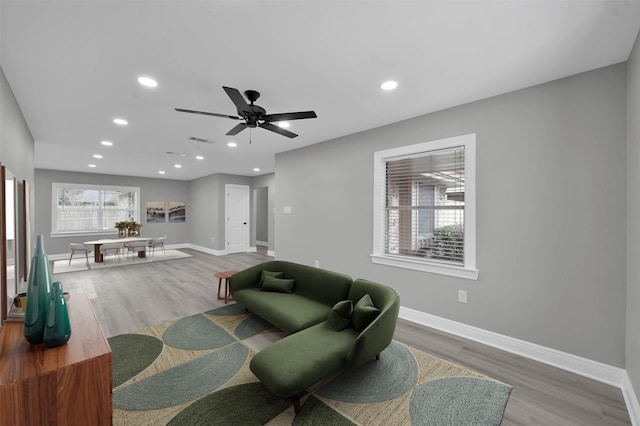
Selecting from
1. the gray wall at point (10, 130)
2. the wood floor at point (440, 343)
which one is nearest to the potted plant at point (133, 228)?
the wood floor at point (440, 343)

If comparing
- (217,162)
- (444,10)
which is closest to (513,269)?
(444,10)

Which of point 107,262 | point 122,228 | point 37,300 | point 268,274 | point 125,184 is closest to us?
point 37,300

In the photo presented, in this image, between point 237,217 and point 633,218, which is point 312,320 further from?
point 237,217

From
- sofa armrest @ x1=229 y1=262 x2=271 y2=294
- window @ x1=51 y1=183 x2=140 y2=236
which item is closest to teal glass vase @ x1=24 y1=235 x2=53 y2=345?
sofa armrest @ x1=229 y1=262 x2=271 y2=294

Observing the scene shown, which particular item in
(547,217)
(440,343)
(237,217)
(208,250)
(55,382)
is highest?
(547,217)

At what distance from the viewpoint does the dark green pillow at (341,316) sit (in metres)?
2.48

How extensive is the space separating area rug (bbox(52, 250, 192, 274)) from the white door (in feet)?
4.58

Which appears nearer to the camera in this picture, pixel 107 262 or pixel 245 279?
pixel 245 279

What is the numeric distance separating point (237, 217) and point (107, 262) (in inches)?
143

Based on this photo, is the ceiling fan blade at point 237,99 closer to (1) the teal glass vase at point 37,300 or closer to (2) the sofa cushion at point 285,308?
(1) the teal glass vase at point 37,300

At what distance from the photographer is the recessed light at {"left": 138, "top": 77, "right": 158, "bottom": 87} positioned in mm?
2546

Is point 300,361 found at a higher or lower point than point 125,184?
lower

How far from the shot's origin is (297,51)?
2.13 meters

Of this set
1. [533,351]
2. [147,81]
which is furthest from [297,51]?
[533,351]
